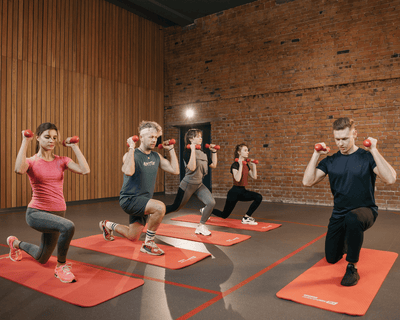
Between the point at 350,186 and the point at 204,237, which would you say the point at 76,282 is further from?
the point at 350,186

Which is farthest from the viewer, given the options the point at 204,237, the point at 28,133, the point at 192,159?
the point at 204,237

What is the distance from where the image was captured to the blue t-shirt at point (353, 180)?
9.25ft

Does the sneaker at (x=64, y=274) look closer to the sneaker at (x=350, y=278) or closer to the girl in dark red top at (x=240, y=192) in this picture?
the sneaker at (x=350, y=278)

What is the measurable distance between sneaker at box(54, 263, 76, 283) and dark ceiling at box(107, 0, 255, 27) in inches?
286

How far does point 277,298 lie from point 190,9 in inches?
322

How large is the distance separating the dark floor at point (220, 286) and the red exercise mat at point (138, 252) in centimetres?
10

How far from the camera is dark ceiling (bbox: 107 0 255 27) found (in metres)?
8.39

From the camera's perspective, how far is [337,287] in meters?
2.61

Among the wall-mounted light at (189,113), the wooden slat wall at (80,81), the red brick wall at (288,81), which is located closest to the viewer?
the wooden slat wall at (80,81)

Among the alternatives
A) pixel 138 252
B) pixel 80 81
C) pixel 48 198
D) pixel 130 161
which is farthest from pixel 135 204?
pixel 80 81

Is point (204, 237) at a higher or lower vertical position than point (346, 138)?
Answer: lower

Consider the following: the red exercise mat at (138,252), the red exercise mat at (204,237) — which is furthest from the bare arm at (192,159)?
the red exercise mat at (138,252)

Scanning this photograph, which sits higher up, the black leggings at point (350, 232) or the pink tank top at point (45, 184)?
the pink tank top at point (45, 184)

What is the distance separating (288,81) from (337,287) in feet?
20.3
